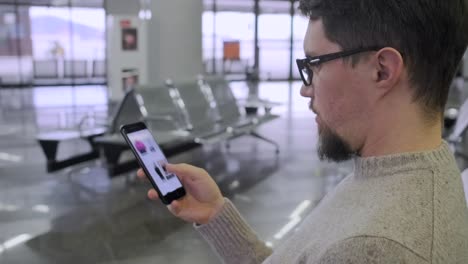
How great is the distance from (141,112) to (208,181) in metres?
4.76

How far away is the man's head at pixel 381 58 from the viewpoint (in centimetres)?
87

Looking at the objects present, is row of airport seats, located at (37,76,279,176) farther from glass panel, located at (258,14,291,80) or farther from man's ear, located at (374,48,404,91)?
glass panel, located at (258,14,291,80)

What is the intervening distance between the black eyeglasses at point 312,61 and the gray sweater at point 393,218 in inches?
7.2

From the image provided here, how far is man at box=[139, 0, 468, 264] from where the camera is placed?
2.66ft

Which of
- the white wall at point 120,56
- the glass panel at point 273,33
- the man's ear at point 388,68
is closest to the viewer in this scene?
the man's ear at point 388,68

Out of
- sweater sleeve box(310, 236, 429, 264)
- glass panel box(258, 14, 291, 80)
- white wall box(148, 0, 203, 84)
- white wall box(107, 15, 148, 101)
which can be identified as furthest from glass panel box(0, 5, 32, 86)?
sweater sleeve box(310, 236, 429, 264)

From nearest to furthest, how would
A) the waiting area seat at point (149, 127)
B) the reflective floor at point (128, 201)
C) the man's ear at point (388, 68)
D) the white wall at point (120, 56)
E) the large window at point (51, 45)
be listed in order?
the man's ear at point (388, 68) < the reflective floor at point (128, 201) < the waiting area seat at point (149, 127) < the white wall at point (120, 56) < the large window at point (51, 45)

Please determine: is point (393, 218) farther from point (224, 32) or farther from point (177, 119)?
point (224, 32)

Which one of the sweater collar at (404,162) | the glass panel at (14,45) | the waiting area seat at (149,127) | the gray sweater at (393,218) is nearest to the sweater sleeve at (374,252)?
the gray sweater at (393,218)

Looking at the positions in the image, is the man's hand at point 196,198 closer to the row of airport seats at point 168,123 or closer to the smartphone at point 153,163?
the smartphone at point 153,163

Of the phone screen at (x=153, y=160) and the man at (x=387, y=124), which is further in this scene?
the phone screen at (x=153, y=160)

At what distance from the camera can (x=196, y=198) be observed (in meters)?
1.51

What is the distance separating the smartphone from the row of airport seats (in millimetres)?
3564

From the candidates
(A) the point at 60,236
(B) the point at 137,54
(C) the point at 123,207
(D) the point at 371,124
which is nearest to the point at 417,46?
(D) the point at 371,124
